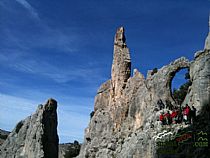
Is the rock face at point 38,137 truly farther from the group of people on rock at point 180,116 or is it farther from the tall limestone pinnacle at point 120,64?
the group of people on rock at point 180,116

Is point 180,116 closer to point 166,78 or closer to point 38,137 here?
point 166,78

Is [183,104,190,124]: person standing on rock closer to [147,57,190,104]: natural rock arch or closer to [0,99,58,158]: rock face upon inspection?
[147,57,190,104]: natural rock arch

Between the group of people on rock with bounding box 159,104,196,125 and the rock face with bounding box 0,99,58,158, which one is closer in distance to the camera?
the group of people on rock with bounding box 159,104,196,125

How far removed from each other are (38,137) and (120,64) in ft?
60.7

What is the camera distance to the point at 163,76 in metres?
43.5

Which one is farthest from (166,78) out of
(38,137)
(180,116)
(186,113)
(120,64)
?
(38,137)

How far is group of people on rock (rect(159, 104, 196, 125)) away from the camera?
28.4m

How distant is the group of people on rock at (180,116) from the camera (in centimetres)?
2841

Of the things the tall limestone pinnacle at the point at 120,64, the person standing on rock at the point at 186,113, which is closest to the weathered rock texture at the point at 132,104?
the tall limestone pinnacle at the point at 120,64

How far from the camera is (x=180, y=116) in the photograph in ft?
101

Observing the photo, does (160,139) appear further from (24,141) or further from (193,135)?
(24,141)

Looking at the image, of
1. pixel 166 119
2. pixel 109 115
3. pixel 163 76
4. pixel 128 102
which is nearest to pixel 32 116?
pixel 109 115

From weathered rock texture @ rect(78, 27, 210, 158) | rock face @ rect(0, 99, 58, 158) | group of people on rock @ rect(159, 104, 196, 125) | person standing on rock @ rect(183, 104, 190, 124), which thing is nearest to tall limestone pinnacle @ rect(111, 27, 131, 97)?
weathered rock texture @ rect(78, 27, 210, 158)

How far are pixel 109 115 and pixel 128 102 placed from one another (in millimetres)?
5080
